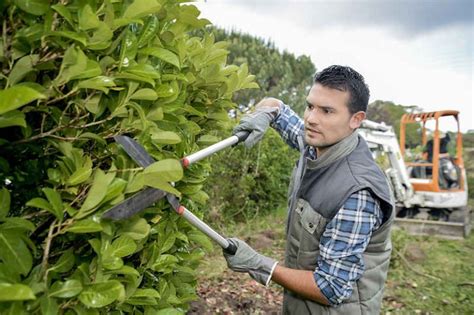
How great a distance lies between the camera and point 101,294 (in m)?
1.12

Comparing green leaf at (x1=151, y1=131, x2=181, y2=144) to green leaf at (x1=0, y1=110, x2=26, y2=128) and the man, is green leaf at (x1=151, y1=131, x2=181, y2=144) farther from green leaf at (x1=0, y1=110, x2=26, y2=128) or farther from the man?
the man

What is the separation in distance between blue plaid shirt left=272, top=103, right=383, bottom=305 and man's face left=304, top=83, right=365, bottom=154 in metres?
0.39

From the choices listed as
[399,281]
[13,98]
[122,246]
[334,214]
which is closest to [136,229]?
[122,246]

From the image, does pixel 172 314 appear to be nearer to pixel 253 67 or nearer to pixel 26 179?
pixel 26 179

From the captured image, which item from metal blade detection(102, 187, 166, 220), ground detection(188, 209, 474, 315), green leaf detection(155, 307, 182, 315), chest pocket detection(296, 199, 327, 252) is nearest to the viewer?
metal blade detection(102, 187, 166, 220)

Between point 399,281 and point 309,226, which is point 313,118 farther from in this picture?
point 399,281

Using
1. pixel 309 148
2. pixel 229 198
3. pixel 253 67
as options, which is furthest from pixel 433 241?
pixel 253 67

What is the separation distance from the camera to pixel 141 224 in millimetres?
1329

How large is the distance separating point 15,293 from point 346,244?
1505 millimetres

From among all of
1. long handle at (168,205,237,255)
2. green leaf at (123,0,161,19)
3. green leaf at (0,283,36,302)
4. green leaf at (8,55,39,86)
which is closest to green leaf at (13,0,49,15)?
green leaf at (8,55,39,86)

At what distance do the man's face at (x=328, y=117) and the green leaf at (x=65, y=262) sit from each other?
4.71 ft

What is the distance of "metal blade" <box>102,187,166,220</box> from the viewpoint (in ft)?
3.77

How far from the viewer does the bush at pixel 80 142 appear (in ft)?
3.39

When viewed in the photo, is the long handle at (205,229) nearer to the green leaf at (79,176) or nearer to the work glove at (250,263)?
the work glove at (250,263)
